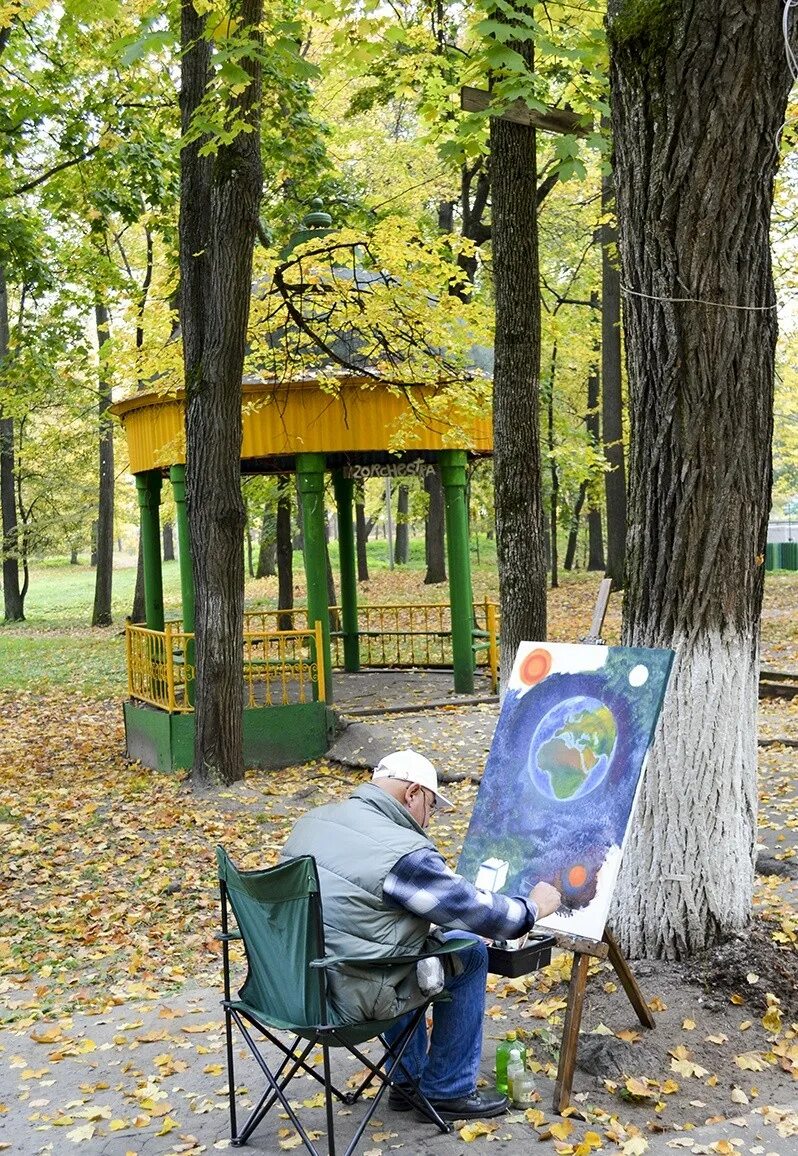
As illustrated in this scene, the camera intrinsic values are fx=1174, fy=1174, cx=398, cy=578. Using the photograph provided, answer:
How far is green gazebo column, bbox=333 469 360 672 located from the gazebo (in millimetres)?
1328

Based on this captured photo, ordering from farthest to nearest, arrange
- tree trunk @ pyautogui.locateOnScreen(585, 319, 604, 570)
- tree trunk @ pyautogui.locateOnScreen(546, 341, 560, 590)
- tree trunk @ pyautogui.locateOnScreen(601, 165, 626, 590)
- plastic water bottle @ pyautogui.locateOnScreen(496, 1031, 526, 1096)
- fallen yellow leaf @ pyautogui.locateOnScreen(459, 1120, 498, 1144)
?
tree trunk @ pyautogui.locateOnScreen(585, 319, 604, 570), tree trunk @ pyautogui.locateOnScreen(546, 341, 560, 590), tree trunk @ pyautogui.locateOnScreen(601, 165, 626, 590), plastic water bottle @ pyautogui.locateOnScreen(496, 1031, 526, 1096), fallen yellow leaf @ pyautogui.locateOnScreen(459, 1120, 498, 1144)

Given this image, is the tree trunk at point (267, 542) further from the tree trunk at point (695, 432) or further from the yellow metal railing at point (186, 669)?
the tree trunk at point (695, 432)

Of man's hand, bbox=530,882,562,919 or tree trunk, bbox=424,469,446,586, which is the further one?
tree trunk, bbox=424,469,446,586

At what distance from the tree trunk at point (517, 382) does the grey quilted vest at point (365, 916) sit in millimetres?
4597

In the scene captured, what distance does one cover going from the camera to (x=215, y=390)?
441 inches

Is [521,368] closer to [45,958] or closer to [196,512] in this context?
[196,512]

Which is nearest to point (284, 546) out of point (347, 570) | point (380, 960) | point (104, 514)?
point (347, 570)

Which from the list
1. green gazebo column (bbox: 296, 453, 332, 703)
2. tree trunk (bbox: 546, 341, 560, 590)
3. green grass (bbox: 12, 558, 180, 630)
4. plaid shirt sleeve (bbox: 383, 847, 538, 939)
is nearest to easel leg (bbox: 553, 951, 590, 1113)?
plaid shirt sleeve (bbox: 383, 847, 538, 939)

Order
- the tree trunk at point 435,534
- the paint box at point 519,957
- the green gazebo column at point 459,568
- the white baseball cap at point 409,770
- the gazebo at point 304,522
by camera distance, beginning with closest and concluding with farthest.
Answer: the white baseball cap at point 409,770 < the paint box at point 519,957 < the gazebo at point 304,522 < the green gazebo column at point 459,568 < the tree trunk at point 435,534

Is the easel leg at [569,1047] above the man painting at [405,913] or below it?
below

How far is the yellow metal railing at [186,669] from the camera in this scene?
13.1 metres

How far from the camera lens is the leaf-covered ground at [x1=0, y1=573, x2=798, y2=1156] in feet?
13.7

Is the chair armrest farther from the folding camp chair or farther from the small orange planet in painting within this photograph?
the small orange planet in painting

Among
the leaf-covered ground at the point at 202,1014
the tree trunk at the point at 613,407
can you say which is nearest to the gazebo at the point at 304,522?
the leaf-covered ground at the point at 202,1014
